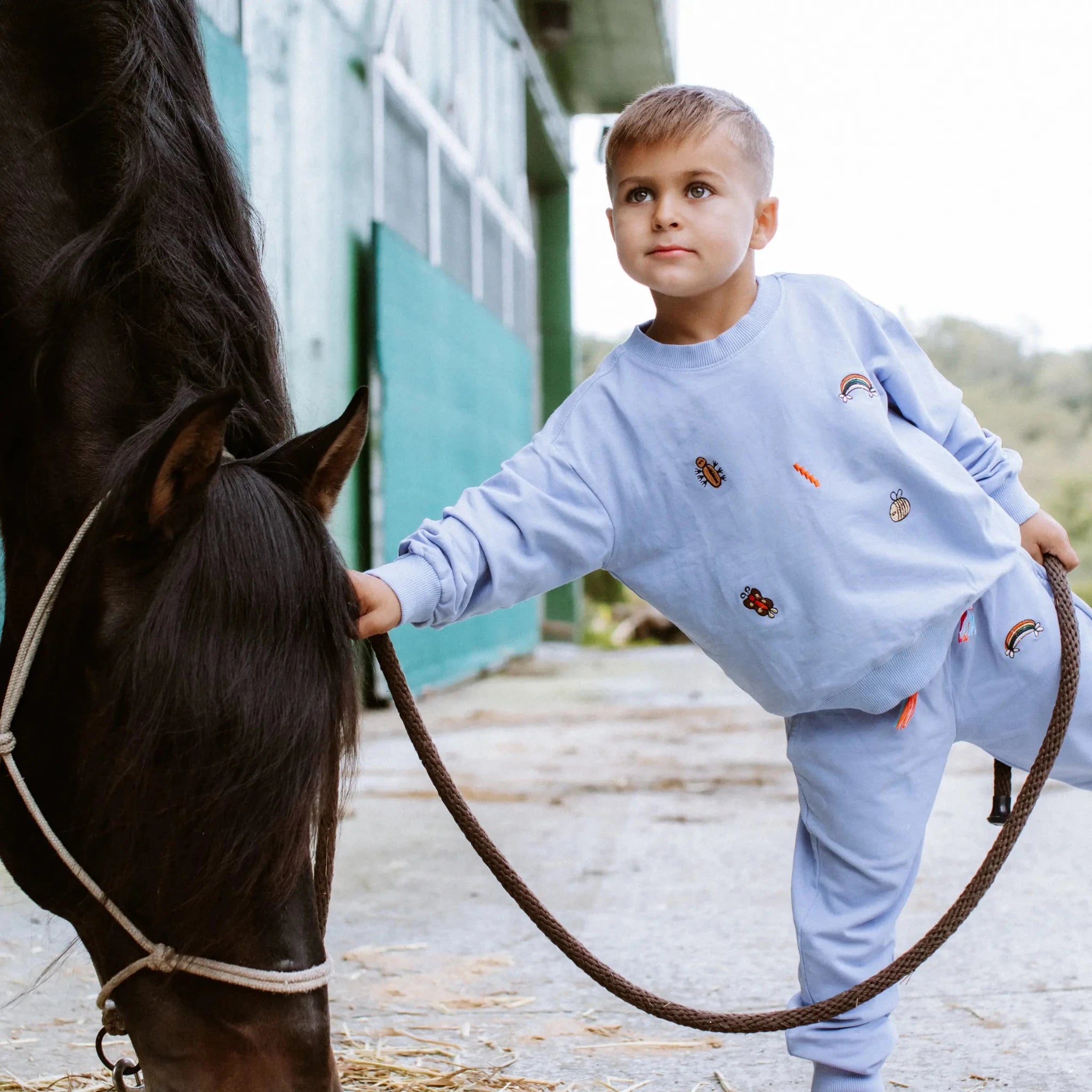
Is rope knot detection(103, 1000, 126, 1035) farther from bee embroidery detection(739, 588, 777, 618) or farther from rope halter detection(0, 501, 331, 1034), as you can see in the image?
bee embroidery detection(739, 588, 777, 618)

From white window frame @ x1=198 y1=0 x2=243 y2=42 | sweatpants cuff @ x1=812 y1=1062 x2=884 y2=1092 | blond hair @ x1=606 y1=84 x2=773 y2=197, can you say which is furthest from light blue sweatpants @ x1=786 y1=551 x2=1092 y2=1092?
white window frame @ x1=198 y1=0 x2=243 y2=42

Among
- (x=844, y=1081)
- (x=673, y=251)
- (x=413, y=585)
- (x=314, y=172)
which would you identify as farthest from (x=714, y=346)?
(x=314, y=172)

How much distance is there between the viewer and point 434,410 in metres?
6.68

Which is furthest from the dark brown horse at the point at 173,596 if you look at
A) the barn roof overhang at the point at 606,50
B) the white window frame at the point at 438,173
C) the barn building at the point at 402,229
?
the barn roof overhang at the point at 606,50

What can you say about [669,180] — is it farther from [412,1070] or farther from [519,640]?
[519,640]

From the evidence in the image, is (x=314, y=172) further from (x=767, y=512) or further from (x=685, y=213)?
(x=767, y=512)

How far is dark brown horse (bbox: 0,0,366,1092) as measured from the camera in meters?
1.03

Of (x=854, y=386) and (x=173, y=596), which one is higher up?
(x=854, y=386)

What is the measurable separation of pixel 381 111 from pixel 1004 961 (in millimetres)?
4942

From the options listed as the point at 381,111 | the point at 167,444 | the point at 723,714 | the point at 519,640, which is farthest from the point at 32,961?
the point at 519,640

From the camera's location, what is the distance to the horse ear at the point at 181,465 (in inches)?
39.2

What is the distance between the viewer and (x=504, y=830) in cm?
340

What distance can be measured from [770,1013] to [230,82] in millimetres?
3414

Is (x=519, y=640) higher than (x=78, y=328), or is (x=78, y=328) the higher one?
(x=78, y=328)
